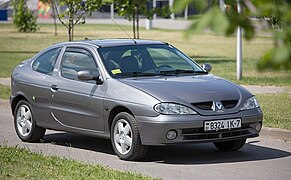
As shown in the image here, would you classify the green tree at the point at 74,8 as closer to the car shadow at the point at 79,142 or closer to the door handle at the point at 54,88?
the car shadow at the point at 79,142

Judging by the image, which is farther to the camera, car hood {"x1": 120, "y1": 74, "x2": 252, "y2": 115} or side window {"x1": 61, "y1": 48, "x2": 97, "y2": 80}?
side window {"x1": 61, "y1": 48, "x2": 97, "y2": 80}

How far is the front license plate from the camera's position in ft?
31.3

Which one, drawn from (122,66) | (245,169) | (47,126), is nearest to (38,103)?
(47,126)

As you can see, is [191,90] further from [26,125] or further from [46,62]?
[26,125]

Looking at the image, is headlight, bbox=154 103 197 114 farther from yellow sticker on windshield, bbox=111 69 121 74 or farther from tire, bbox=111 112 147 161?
yellow sticker on windshield, bbox=111 69 121 74

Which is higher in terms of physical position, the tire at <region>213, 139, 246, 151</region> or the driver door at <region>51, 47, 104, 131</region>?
the driver door at <region>51, 47, 104, 131</region>

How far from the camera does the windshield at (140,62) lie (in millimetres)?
10492

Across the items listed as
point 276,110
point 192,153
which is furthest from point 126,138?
point 276,110

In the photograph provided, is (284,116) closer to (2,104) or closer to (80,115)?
(80,115)

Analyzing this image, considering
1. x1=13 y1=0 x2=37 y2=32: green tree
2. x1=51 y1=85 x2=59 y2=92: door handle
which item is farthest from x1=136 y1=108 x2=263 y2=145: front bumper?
x1=13 y1=0 x2=37 y2=32: green tree

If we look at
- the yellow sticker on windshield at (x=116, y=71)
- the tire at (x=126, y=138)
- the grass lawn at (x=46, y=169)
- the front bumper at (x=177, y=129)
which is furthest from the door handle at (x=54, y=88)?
the front bumper at (x=177, y=129)

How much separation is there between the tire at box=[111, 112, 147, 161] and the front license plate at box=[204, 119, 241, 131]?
772 mm

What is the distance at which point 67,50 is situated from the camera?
11.2 meters

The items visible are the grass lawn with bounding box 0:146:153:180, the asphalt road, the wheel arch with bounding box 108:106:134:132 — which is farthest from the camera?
the wheel arch with bounding box 108:106:134:132
